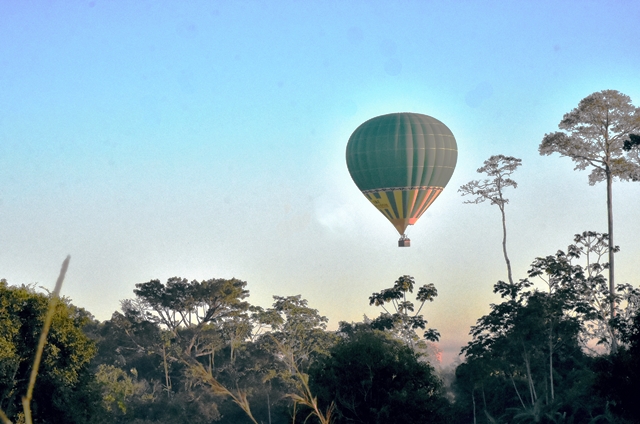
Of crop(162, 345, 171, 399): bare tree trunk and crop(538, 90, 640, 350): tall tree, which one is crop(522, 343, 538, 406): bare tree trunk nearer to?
crop(538, 90, 640, 350): tall tree

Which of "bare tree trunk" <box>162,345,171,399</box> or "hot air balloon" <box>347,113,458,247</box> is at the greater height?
"hot air balloon" <box>347,113,458,247</box>

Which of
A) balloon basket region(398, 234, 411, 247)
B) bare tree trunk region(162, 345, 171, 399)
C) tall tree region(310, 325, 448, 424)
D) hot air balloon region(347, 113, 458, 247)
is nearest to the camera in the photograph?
tall tree region(310, 325, 448, 424)

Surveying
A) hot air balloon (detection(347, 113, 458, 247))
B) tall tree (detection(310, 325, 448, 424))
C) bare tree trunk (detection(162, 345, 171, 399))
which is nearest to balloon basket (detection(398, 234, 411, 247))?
hot air balloon (detection(347, 113, 458, 247))

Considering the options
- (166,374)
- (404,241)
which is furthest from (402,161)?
(166,374)

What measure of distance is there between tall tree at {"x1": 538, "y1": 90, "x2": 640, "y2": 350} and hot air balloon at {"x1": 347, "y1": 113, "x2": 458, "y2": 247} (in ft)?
50.1

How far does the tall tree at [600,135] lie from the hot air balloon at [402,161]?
1528cm

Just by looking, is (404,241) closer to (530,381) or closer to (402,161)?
(402,161)

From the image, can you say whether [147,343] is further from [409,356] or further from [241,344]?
[409,356]

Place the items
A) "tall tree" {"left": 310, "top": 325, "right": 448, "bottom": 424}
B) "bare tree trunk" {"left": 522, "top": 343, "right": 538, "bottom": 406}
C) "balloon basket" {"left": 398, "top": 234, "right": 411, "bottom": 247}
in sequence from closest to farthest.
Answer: "tall tree" {"left": 310, "top": 325, "right": 448, "bottom": 424}, "bare tree trunk" {"left": 522, "top": 343, "right": 538, "bottom": 406}, "balloon basket" {"left": 398, "top": 234, "right": 411, "bottom": 247}

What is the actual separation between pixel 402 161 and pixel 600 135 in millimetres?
19811

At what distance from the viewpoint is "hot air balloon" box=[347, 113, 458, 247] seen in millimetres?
88562

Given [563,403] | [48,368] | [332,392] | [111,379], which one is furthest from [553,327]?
[111,379]

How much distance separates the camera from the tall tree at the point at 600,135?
74438 mm

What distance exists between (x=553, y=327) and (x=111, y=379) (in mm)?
Result: 47694
